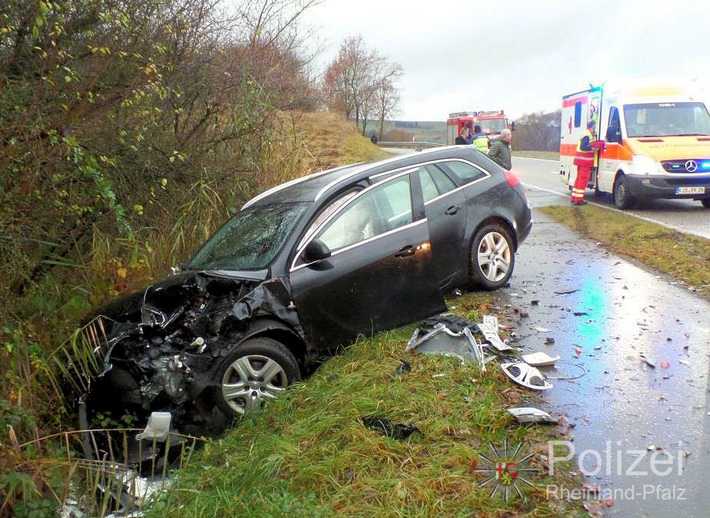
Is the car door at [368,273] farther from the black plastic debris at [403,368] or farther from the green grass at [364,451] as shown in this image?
the black plastic debris at [403,368]

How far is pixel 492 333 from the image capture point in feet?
17.5

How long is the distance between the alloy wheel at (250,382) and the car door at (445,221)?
211 cm

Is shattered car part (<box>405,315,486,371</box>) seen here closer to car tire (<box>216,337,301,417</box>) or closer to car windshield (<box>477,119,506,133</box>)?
car tire (<box>216,337,301,417</box>)

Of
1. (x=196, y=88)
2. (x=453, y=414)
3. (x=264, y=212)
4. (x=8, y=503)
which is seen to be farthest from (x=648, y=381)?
(x=196, y=88)

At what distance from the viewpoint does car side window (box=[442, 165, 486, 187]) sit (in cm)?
672

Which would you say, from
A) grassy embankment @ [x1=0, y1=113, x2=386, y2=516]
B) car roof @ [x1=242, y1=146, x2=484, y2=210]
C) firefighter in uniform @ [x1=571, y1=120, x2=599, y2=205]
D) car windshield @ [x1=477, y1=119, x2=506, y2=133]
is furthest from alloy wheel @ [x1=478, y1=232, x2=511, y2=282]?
car windshield @ [x1=477, y1=119, x2=506, y2=133]

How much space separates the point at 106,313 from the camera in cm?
526

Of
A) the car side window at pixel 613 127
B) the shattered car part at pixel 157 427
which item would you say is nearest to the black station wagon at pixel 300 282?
the shattered car part at pixel 157 427

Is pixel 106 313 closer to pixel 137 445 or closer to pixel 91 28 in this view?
pixel 137 445

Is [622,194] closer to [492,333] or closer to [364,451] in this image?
[492,333]

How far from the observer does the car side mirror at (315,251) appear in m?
5.09

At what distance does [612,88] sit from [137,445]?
43.6 feet

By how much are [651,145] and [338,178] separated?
30.6 feet

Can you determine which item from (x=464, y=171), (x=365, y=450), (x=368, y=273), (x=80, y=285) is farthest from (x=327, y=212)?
(x=80, y=285)
